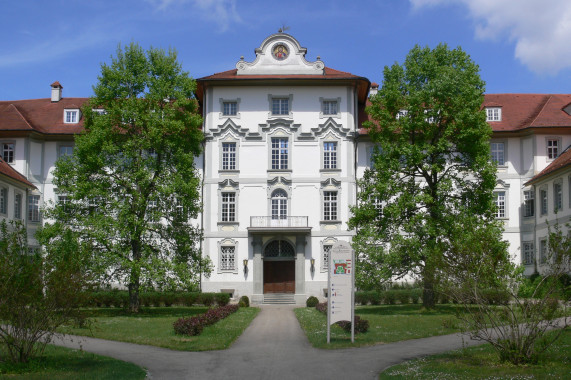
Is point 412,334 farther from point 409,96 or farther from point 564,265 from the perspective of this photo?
point 409,96

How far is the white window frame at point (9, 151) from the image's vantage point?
44062mm

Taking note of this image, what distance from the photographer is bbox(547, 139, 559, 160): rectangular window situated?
43719 millimetres

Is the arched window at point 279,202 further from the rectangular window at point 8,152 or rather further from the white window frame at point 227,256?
the rectangular window at point 8,152

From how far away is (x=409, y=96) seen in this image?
31.9 m

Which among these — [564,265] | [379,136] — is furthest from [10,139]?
[564,265]

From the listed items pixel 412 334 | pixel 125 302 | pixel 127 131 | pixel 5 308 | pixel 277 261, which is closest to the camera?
pixel 5 308

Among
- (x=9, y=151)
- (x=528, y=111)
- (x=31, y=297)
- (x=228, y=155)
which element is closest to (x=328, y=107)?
(x=228, y=155)

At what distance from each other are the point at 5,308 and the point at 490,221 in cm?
2434

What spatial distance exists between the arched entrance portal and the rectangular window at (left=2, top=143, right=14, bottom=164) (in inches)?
696

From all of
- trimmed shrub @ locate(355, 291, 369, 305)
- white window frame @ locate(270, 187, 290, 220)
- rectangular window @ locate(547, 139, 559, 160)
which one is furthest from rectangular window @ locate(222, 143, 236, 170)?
rectangular window @ locate(547, 139, 559, 160)

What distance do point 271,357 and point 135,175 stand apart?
17.0 metres

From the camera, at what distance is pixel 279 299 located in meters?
42.6

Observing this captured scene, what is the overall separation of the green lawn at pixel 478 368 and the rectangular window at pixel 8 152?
3537 cm

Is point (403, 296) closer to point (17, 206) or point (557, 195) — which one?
point (557, 195)
